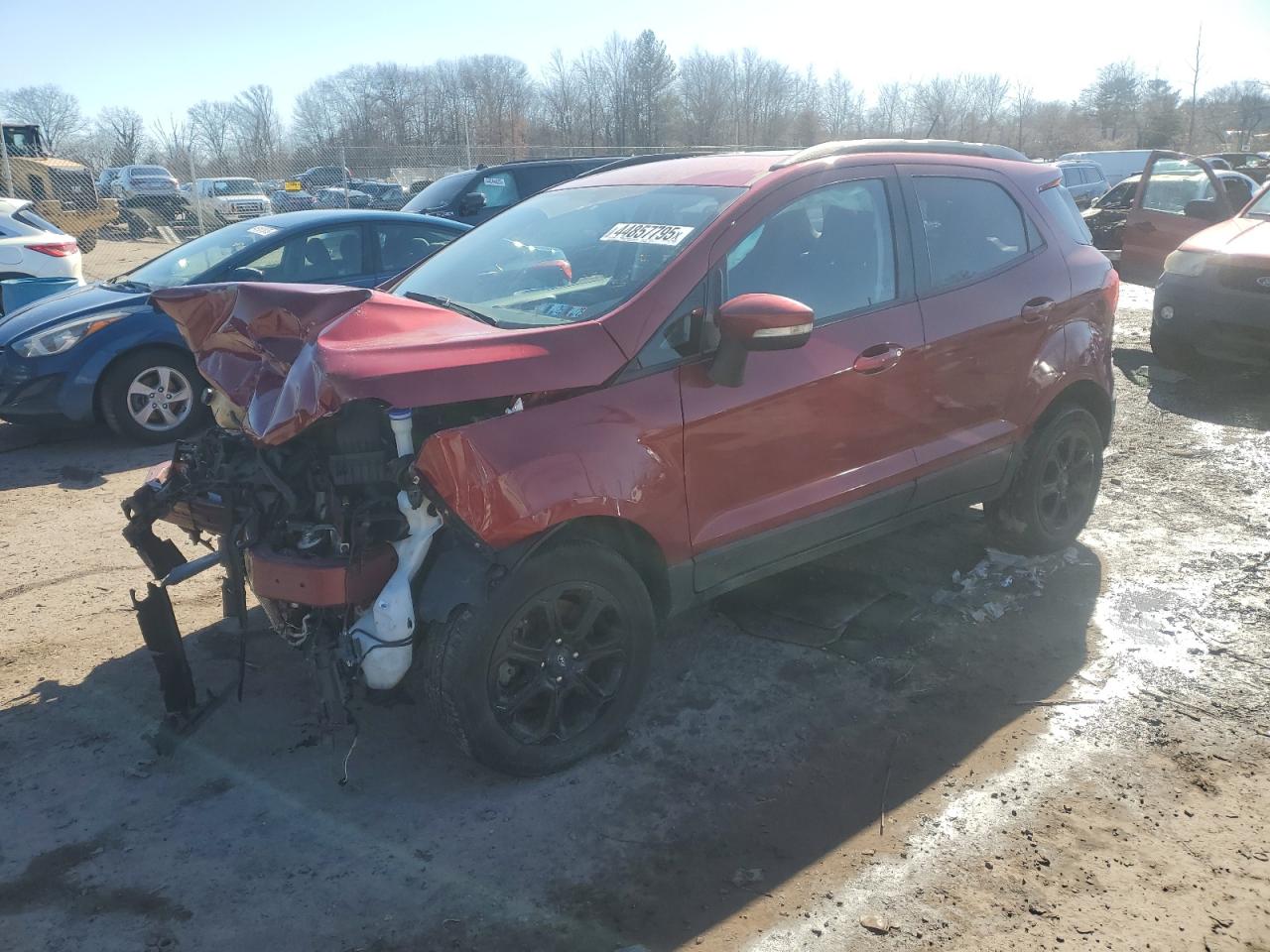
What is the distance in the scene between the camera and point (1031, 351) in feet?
14.8

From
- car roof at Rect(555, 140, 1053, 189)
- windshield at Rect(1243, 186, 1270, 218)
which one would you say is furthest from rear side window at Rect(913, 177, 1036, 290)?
windshield at Rect(1243, 186, 1270, 218)

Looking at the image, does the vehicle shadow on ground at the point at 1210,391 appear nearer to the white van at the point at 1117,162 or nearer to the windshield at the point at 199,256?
the windshield at the point at 199,256

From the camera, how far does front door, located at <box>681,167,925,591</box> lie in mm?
3432

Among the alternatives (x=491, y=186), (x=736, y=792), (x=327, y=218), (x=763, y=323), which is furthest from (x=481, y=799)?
(x=491, y=186)

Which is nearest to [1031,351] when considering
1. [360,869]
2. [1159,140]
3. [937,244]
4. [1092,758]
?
[937,244]

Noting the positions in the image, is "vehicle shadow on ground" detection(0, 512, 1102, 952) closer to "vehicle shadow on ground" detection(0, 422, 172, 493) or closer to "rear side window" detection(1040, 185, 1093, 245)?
"rear side window" detection(1040, 185, 1093, 245)

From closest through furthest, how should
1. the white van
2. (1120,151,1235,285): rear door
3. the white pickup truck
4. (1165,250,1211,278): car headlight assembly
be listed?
(1165,250,1211,278): car headlight assembly → (1120,151,1235,285): rear door → the white pickup truck → the white van

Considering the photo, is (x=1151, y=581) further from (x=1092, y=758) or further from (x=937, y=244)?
(x=937, y=244)

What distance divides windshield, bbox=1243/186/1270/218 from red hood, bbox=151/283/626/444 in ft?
27.2

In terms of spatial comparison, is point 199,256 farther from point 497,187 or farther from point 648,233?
point 497,187

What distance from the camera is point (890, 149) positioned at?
4.19 m

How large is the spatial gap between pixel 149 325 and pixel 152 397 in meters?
0.52

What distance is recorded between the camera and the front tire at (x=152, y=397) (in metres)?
6.96

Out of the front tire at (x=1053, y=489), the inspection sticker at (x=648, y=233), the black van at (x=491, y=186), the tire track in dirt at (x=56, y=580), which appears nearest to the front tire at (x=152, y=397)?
the tire track in dirt at (x=56, y=580)
